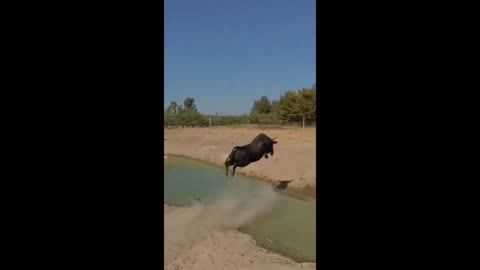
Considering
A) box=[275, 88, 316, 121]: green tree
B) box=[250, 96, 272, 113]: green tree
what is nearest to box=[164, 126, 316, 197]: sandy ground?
box=[275, 88, 316, 121]: green tree

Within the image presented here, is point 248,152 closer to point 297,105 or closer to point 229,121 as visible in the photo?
point 297,105

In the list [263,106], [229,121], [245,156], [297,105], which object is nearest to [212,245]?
[245,156]

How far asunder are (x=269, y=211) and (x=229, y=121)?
→ 7.93m

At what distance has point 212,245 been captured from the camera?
310cm

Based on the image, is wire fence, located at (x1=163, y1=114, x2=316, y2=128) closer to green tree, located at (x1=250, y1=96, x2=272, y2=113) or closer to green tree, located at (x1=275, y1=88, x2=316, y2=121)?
green tree, located at (x1=275, y1=88, x2=316, y2=121)

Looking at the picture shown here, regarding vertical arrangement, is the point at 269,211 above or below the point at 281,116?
below

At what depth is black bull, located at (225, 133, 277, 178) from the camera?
3.66m

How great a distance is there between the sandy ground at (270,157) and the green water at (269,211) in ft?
1.05

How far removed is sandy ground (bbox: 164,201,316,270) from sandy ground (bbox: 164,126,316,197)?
4.40 ft

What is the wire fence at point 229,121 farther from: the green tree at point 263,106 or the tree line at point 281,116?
the green tree at point 263,106

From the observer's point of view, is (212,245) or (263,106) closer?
(212,245)

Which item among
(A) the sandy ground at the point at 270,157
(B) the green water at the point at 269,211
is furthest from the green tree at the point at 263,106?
(B) the green water at the point at 269,211

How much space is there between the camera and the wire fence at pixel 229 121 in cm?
1051
